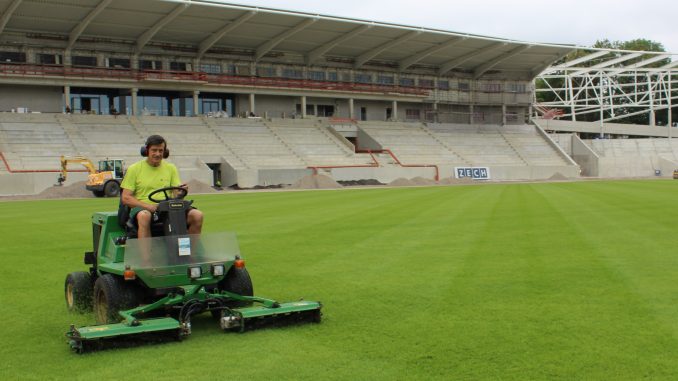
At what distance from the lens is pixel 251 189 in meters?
47.8

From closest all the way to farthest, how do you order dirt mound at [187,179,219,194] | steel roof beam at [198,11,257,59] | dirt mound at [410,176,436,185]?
dirt mound at [187,179,219,194]
steel roof beam at [198,11,257,59]
dirt mound at [410,176,436,185]

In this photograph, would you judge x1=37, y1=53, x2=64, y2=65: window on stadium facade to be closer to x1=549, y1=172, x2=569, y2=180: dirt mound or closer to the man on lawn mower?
x1=549, y1=172, x2=569, y2=180: dirt mound

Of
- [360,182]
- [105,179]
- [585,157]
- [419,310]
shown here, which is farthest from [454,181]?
[419,310]

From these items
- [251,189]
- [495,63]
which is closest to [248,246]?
[251,189]

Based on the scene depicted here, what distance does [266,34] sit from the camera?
57844mm


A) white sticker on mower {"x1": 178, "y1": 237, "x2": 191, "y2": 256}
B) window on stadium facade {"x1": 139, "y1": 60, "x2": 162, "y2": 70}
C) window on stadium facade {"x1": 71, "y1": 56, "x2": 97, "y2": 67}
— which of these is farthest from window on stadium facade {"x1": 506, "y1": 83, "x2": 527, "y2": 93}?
white sticker on mower {"x1": 178, "y1": 237, "x2": 191, "y2": 256}

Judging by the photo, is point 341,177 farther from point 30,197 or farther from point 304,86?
point 30,197

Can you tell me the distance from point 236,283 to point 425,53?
Result: 62016 millimetres

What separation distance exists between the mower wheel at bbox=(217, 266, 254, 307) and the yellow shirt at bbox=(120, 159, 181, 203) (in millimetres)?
1260

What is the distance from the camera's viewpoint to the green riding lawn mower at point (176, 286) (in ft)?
21.3

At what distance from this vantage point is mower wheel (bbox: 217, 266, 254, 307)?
717cm

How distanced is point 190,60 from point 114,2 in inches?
469

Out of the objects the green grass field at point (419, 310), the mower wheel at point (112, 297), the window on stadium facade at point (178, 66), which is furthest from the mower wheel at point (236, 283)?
the window on stadium facade at point (178, 66)

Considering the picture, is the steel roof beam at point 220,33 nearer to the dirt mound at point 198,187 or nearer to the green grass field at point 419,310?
the dirt mound at point 198,187
